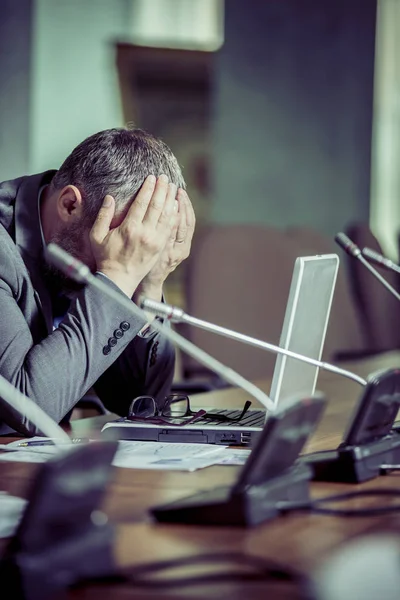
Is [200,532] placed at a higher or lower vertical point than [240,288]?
higher

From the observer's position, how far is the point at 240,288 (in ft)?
9.27

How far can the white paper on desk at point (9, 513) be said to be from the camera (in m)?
0.82

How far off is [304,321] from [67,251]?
1.53ft

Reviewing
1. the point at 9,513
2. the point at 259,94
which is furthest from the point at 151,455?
the point at 259,94

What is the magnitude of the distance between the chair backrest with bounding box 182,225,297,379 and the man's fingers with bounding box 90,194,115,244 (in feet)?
3.57

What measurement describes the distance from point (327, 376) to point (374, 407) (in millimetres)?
1352

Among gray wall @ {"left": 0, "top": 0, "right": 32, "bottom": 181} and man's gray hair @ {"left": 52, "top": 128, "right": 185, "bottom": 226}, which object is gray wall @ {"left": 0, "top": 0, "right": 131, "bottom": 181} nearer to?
gray wall @ {"left": 0, "top": 0, "right": 32, "bottom": 181}

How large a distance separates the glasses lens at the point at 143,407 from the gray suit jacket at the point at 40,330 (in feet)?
0.25

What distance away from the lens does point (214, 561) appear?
0.75 metres

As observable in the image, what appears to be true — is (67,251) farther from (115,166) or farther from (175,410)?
(175,410)

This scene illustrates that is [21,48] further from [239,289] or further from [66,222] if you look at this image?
[66,222]

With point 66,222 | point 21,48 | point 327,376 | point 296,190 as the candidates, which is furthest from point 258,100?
point 66,222

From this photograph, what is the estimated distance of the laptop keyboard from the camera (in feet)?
4.68

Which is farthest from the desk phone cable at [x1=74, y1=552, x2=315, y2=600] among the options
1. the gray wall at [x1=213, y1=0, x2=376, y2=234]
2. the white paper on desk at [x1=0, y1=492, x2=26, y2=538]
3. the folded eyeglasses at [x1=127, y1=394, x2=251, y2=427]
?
the gray wall at [x1=213, y1=0, x2=376, y2=234]
